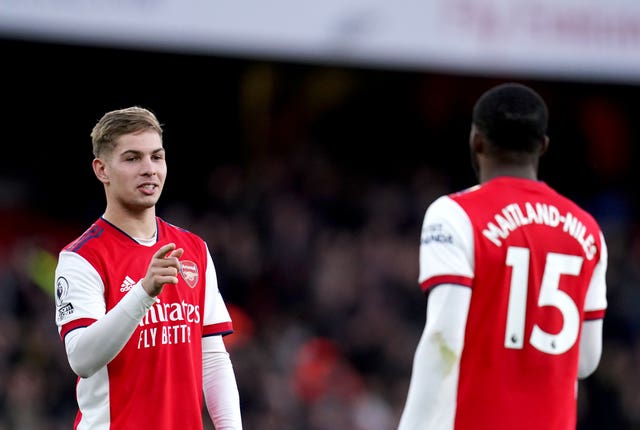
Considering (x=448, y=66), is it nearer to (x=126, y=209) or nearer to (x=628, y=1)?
(x=628, y=1)

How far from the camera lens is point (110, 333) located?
156 inches

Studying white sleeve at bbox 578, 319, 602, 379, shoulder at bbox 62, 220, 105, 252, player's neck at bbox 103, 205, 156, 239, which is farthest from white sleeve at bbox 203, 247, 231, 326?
white sleeve at bbox 578, 319, 602, 379

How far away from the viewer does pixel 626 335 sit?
14008 millimetres

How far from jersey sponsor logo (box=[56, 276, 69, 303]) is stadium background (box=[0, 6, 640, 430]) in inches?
237

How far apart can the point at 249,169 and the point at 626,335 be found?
4888 millimetres

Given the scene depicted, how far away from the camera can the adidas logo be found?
13.8 ft

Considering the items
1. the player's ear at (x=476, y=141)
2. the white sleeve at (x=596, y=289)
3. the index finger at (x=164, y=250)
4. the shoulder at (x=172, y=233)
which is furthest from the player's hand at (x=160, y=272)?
the white sleeve at (x=596, y=289)

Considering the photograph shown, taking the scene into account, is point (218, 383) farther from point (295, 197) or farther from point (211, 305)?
point (295, 197)

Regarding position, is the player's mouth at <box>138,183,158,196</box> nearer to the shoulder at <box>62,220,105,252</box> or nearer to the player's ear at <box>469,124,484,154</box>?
the shoulder at <box>62,220,105,252</box>

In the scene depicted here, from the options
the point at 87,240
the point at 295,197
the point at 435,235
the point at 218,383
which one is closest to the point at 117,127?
the point at 87,240

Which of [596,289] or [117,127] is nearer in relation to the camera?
[117,127]

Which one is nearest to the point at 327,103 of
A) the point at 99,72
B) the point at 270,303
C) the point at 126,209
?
the point at 99,72

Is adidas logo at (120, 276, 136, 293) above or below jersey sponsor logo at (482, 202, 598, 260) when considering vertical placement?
below

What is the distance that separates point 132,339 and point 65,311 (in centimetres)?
25
